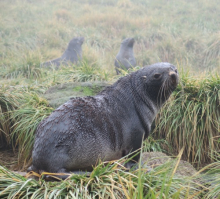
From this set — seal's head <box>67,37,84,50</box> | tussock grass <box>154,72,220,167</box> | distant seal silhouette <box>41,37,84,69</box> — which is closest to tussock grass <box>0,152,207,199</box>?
tussock grass <box>154,72,220,167</box>

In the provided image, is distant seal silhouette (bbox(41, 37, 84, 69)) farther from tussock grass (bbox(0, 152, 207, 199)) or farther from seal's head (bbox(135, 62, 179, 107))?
tussock grass (bbox(0, 152, 207, 199))

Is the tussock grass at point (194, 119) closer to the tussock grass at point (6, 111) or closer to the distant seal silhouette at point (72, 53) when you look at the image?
the tussock grass at point (6, 111)

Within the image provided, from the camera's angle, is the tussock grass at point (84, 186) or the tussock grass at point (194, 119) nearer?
the tussock grass at point (84, 186)

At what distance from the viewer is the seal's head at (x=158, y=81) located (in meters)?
2.88

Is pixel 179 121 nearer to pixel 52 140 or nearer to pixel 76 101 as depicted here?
Answer: pixel 76 101

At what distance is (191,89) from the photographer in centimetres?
442

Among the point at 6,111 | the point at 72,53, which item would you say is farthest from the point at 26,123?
the point at 72,53

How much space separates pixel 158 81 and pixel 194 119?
145 centimetres

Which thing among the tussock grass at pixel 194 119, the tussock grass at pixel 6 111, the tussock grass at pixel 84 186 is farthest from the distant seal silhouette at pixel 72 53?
the tussock grass at pixel 84 186

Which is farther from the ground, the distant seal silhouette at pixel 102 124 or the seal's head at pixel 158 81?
the seal's head at pixel 158 81

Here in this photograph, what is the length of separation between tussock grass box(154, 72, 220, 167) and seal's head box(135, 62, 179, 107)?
119 cm

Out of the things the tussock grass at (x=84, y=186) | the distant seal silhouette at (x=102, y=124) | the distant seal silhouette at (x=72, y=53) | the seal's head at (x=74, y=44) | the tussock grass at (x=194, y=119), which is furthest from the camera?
the seal's head at (x=74, y=44)

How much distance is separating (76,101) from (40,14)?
14.3 metres

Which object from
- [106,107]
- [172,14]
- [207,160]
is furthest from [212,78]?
[172,14]
